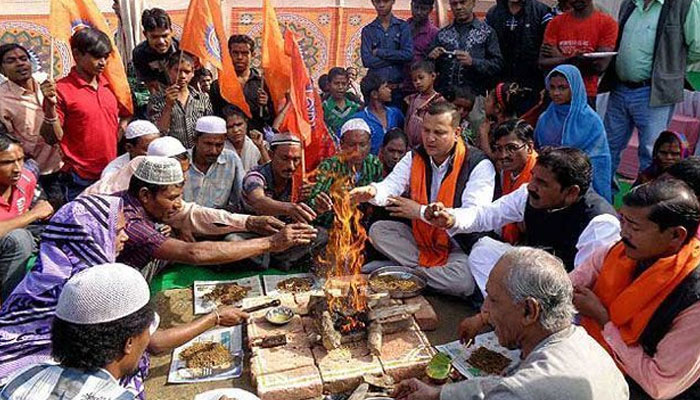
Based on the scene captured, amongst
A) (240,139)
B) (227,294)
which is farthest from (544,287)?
(240,139)

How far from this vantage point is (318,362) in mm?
4590

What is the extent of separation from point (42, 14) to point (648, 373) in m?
11.7

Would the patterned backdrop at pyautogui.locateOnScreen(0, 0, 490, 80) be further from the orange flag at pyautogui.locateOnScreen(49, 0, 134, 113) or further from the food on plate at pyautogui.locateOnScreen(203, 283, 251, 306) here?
the food on plate at pyautogui.locateOnScreen(203, 283, 251, 306)

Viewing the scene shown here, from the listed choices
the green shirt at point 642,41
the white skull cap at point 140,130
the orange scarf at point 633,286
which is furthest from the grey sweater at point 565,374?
the green shirt at point 642,41

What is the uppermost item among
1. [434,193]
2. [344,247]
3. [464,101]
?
[464,101]

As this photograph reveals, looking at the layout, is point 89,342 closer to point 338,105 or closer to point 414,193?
point 414,193

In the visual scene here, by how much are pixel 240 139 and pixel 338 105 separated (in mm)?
1814

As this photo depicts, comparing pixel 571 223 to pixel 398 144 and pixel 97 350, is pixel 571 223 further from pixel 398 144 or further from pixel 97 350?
pixel 97 350

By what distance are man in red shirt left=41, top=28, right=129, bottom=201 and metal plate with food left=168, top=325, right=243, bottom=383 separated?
3433 millimetres

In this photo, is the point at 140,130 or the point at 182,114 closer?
the point at 140,130

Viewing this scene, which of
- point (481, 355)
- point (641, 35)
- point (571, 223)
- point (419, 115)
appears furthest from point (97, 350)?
point (641, 35)

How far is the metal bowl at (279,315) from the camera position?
5.07 m

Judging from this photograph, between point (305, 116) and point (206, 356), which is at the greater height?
point (305, 116)

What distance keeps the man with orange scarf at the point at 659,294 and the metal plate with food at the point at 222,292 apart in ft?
11.1
